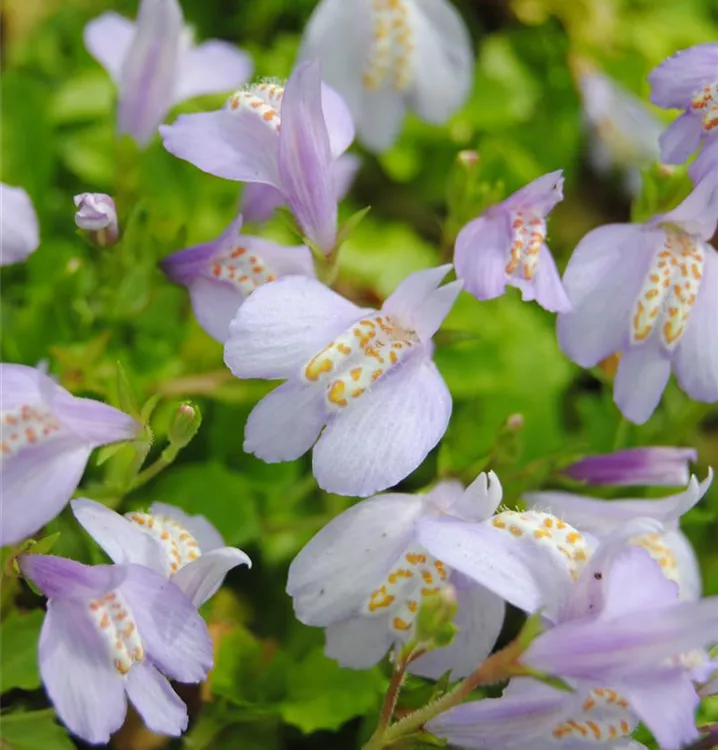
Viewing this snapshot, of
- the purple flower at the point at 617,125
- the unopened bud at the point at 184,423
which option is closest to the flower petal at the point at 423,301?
the unopened bud at the point at 184,423

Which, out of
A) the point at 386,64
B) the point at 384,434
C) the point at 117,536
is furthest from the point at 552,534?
the point at 386,64

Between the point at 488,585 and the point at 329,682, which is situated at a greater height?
the point at 488,585

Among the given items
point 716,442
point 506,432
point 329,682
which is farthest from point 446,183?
point 329,682

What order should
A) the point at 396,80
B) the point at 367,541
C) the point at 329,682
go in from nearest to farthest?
the point at 367,541 < the point at 329,682 < the point at 396,80

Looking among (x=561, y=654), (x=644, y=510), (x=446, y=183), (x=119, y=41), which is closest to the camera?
(x=561, y=654)

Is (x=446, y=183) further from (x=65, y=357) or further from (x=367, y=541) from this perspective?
(x=367, y=541)

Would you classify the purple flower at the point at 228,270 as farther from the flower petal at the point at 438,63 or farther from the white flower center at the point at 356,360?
the flower petal at the point at 438,63

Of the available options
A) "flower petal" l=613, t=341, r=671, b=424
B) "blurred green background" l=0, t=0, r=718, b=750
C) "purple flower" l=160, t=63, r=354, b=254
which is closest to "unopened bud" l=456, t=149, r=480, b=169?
"blurred green background" l=0, t=0, r=718, b=750
